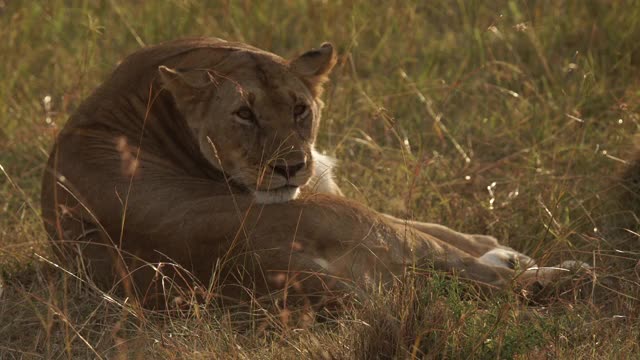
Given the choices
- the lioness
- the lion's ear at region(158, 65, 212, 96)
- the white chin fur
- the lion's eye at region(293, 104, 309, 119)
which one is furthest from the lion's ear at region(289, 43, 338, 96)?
the white chin fur

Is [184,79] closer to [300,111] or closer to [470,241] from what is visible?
[300,111]

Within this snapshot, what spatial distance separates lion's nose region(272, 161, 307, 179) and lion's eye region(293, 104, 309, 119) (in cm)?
26

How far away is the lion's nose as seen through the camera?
4.22m

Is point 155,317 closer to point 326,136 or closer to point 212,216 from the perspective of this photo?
point 212,216

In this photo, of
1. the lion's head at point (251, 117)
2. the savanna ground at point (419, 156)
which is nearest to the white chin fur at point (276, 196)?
the lion's head at point (251, 117)

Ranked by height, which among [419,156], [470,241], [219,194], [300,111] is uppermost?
[300,111]

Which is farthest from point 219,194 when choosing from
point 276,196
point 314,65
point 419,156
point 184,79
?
point 419,156

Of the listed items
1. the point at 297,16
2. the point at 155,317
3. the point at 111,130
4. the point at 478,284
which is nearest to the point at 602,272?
the point at 478,284

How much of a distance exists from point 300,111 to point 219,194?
45cm

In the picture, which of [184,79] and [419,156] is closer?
[184,79]

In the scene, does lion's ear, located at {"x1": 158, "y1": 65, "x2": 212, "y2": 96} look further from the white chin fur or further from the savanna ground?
the savanna ground

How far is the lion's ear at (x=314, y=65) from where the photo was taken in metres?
4.62

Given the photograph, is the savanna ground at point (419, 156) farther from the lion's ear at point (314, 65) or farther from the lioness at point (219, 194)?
the lion's ear at point (314, 65)

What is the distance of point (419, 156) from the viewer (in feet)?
16.5
